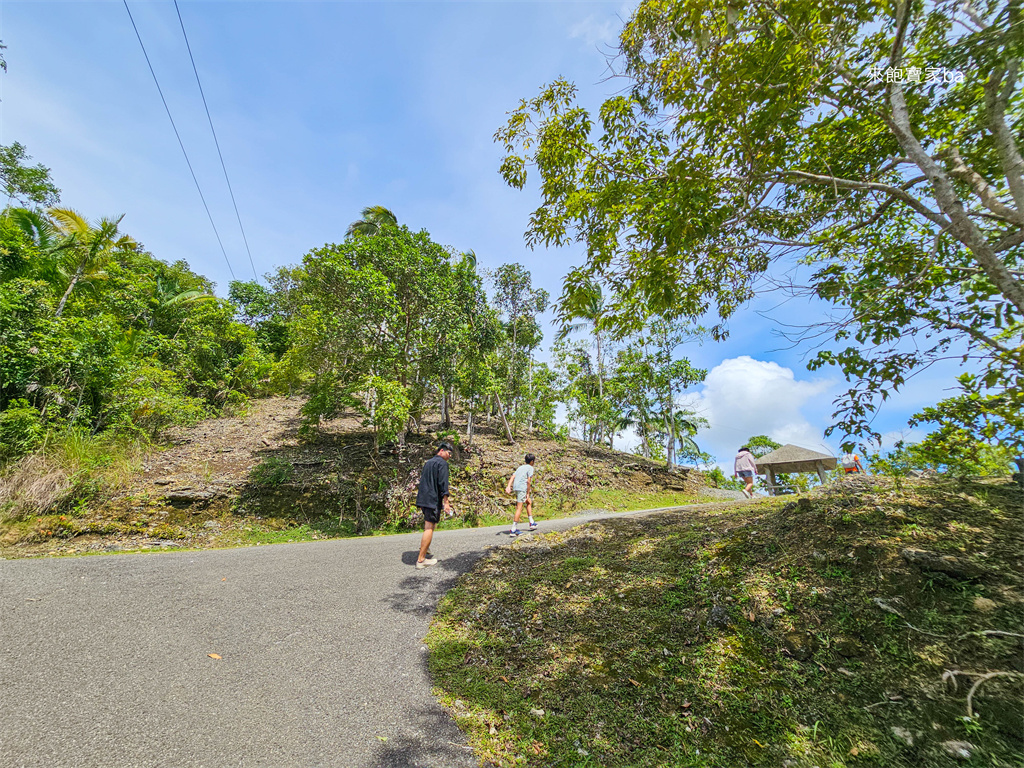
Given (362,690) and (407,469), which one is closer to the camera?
(362,690)

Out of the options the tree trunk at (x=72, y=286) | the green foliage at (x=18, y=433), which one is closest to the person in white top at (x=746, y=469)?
the green foliage at (x=18, y=433)

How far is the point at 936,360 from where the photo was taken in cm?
364

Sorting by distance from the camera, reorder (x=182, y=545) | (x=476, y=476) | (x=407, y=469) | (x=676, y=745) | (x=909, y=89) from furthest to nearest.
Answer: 1. (x=476, y=476)
2. (x=407, y=469)
3. (x=182, y=545)
4. (x=909, y=89)
5. (x=676, y=745)

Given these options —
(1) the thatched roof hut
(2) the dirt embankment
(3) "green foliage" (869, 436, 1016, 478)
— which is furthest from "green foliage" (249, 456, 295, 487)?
(1) the thatched roof hut

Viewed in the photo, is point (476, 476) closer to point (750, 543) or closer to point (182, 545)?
point (182, 545)

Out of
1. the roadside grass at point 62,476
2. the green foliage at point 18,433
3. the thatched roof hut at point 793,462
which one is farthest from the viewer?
the thatched roof hut at point 793,462

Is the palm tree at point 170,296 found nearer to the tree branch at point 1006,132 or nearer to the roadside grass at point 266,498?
the roadside grass at point 266,498

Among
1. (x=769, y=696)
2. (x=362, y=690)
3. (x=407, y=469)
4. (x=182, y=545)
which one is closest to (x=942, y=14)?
(x=769, y=696)

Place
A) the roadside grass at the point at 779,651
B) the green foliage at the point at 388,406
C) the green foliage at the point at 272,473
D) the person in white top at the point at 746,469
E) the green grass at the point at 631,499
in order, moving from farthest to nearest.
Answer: the green grass at the point at 631,499
the person in white top at the point at 746,469
the green foliage at the point at 272,473
the green foliage at the point at 388,406
the roadside grass at the point at 779,651

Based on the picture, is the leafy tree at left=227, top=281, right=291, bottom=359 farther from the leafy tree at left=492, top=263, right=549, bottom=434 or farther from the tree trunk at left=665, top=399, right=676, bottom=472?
the tree trunk at left=665, top=399, right=676, bottom=472

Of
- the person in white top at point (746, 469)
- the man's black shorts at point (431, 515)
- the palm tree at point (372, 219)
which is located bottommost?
the man's black shorts at point (431, 515)

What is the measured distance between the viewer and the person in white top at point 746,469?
12.9 meters

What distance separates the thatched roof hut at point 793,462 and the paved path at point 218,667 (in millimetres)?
19863

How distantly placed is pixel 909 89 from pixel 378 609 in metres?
7.57
